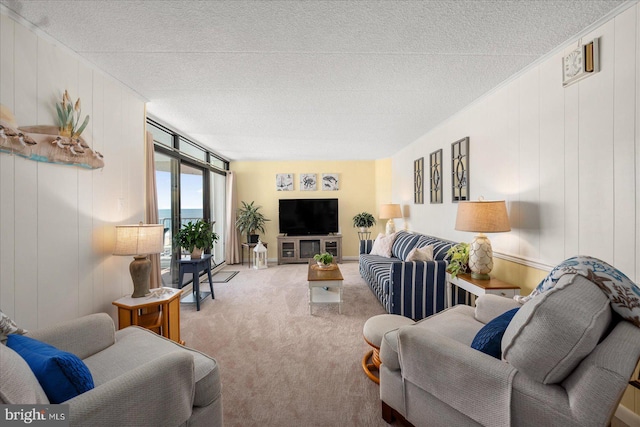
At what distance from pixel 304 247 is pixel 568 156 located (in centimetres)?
505

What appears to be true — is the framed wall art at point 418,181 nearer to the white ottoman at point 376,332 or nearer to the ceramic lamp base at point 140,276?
the white ottoman at point 376,332

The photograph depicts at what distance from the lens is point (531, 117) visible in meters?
2.35

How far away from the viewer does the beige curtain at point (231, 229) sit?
6164mm

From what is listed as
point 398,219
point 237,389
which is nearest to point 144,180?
point 237,389

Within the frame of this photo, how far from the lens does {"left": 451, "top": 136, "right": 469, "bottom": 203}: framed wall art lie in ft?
10.8

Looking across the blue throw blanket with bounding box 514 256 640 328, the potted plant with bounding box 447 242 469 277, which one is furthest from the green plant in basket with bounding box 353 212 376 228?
the blue throw blanket with bounding box 514 256 640 328

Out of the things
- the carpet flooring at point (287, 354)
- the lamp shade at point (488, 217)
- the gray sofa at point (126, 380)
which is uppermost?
the lamp shade at point (488, 217)

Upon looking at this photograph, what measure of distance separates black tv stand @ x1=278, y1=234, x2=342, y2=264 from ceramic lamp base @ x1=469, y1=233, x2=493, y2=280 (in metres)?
3.83

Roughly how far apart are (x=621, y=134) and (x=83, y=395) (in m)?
3.16

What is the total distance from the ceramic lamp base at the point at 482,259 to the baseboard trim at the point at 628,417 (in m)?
1.13

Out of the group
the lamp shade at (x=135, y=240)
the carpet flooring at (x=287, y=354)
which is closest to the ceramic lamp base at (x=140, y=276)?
the lamp shade at (x=135, y=240)

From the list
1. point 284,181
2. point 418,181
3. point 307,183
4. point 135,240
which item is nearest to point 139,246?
point 135,240

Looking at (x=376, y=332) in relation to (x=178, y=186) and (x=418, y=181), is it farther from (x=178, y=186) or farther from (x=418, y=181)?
(x=178, y=186)

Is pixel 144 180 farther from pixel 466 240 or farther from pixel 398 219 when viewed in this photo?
pixel 398 219
